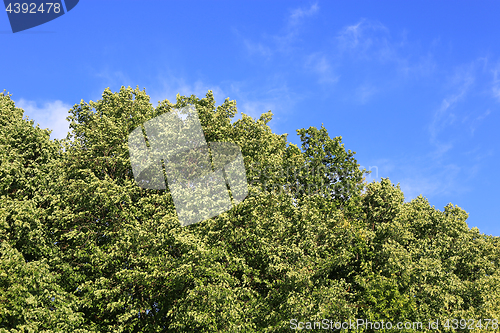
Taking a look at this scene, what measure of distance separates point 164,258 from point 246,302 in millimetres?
5630

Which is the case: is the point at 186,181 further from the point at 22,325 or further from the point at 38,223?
the point at 22,325

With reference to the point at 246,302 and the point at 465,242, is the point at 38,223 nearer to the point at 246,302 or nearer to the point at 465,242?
the point at 246,302

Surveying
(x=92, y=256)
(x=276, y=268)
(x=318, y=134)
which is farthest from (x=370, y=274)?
(x=92, y=256)

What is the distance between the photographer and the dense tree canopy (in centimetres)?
2142

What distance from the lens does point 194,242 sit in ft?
70.2

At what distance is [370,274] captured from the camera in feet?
89.1

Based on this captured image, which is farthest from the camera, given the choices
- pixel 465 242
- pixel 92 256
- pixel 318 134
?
pixel 465 242

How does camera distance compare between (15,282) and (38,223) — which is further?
(38,223)

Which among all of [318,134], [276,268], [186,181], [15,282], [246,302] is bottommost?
[246,302]

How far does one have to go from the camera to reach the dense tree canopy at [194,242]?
2142cm

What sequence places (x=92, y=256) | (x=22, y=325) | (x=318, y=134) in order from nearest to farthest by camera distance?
(x=22, y=325) → (x=92, y=256) → (x=318, y=134)

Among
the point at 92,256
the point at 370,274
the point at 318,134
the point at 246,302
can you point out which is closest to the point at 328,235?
the point at 370,274

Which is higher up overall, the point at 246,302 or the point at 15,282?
the point at 15,282

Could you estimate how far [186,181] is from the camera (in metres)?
26.3
